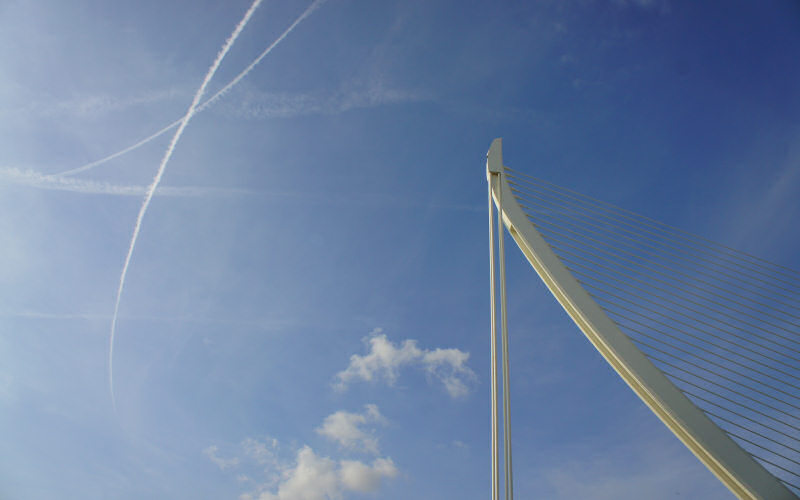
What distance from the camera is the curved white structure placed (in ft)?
23.8

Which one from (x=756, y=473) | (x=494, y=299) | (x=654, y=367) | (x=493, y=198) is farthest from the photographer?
(x=493, y=198)

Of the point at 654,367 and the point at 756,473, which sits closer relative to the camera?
the point at 756,473

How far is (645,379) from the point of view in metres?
7.83

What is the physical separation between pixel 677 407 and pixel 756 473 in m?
1.38

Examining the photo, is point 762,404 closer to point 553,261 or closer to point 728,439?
point 728,439

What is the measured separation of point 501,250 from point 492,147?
2.55 m

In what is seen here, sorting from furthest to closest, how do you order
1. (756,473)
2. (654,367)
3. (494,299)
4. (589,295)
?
(494,299) < (589,295) < (654,367) < (756,473)

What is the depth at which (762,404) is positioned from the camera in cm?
816

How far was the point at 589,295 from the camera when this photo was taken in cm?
856

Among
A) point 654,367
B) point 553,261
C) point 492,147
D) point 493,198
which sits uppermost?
point 492,147

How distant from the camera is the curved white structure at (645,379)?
286 inches

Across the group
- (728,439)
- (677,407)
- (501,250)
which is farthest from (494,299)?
(728,439)

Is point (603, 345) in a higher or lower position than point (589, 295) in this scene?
lower

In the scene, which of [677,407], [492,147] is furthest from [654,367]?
[492,147]
